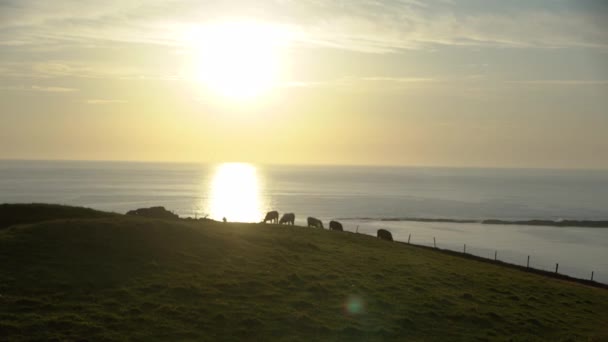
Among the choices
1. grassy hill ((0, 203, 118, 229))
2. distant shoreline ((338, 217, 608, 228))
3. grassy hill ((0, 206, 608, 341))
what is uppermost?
distant shoreline ((338, 217, 608, 228))

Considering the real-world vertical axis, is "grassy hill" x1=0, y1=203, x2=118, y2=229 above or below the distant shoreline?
below

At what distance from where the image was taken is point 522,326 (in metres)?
26.6

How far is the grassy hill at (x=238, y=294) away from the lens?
67.2ft

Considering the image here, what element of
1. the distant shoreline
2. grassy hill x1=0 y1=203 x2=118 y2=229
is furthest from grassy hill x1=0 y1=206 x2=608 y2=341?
the distant shoreline

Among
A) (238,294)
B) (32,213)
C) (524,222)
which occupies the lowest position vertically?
(238,294)

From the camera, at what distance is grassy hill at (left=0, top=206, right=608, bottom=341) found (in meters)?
20.5

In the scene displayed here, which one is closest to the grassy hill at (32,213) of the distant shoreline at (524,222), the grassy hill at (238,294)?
the grassy hill at (238,294)

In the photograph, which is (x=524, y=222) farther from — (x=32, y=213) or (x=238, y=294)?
(x=238, y=294)

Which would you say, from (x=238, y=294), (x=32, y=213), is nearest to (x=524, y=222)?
(x=32, y=213)

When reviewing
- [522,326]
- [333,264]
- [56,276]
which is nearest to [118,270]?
[56,276]

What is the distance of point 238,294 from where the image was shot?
25.1 m

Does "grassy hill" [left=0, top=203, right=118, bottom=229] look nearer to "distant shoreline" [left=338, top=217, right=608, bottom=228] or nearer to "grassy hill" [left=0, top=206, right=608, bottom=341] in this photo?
"grassy hill" [left=0, top=206, right=608, bottom=341]

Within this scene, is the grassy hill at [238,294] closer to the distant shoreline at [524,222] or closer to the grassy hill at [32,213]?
the grassy hill at [32,213]

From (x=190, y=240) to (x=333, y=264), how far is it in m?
9.65
